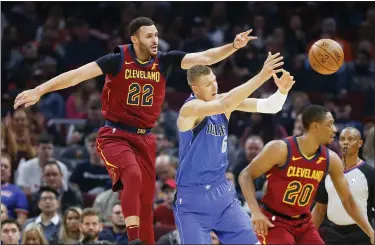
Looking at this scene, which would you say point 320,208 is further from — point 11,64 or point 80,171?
point 11,64

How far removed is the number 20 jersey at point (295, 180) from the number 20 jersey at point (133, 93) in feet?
4.36

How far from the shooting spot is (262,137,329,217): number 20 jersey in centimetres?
786

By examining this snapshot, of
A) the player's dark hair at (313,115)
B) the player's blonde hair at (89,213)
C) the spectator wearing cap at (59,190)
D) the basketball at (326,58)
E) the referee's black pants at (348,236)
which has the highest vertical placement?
the basketball at (326,58)

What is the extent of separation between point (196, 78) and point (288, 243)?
163 cm

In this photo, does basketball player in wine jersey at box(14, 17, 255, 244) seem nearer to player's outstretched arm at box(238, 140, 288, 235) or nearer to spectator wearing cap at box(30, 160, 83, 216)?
player's outstretched arm at box(238, 140, 288, 235)

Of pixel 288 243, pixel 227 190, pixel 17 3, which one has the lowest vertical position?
pixel 288 243

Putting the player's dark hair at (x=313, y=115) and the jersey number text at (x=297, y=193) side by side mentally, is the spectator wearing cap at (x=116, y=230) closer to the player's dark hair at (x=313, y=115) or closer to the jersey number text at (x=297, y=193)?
the jersey number text at (x=297, y=193)

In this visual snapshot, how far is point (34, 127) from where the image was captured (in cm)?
1431

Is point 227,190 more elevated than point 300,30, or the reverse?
point 300,30

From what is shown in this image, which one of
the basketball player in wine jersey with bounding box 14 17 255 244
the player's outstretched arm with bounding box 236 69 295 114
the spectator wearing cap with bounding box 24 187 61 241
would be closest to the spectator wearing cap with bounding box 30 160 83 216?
the spectator wearing cap with bounding box 24 187 61 241

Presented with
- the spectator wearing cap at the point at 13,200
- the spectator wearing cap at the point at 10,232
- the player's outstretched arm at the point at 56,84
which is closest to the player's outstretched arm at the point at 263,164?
the player's outstretched arm at the point at 56,84

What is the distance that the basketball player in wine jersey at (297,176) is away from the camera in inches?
307

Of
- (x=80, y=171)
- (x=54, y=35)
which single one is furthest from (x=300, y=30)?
(x=80, y=171)

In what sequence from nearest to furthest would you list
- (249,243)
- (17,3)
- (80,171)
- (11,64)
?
(249,243), (80,171), (11,64), (17,3)
